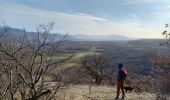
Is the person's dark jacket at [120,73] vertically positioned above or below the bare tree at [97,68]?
above

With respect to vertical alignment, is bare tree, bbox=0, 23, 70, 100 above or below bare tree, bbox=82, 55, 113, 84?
above

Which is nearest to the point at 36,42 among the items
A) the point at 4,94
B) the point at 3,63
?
the point at 3,63

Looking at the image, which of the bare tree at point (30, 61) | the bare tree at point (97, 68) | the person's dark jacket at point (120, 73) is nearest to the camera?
the bare tree at point (30, 61)

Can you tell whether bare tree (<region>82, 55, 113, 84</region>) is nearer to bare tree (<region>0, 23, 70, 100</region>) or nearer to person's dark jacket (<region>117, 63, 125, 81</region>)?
person's dark jacket (<region>117, 63, 125, 81</region>)

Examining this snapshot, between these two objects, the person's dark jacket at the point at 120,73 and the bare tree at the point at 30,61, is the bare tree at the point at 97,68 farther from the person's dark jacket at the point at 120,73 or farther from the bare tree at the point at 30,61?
the bare tree at the point at 30,61

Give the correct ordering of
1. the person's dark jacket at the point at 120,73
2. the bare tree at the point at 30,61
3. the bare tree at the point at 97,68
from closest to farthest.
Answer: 1. the bare tree at the point at 30,61
2. the person's dark jacket at the point at 120,73
3. the bare tree at the point at 97,68

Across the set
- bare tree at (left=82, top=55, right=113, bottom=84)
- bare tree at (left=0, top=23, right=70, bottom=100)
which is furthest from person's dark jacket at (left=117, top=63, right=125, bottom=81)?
bare tree at (left=82, top=55, right=113, bottom=84)

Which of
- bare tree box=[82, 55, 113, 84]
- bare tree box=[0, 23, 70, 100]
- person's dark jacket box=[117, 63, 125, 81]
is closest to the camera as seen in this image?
bare tree box=[0, 23, 70, 100]

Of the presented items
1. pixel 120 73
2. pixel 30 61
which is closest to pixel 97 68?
pixel 120 73

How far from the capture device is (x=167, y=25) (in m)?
25.1

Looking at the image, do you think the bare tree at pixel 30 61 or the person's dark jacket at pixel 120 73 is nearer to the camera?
the bare tree at pixel 30 61

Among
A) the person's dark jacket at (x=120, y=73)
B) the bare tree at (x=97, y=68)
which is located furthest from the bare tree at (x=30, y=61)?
the bare tree at (x=97, y=68)

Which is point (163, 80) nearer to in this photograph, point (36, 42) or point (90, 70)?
point (36, 42)

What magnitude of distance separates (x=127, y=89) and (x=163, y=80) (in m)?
3.89
